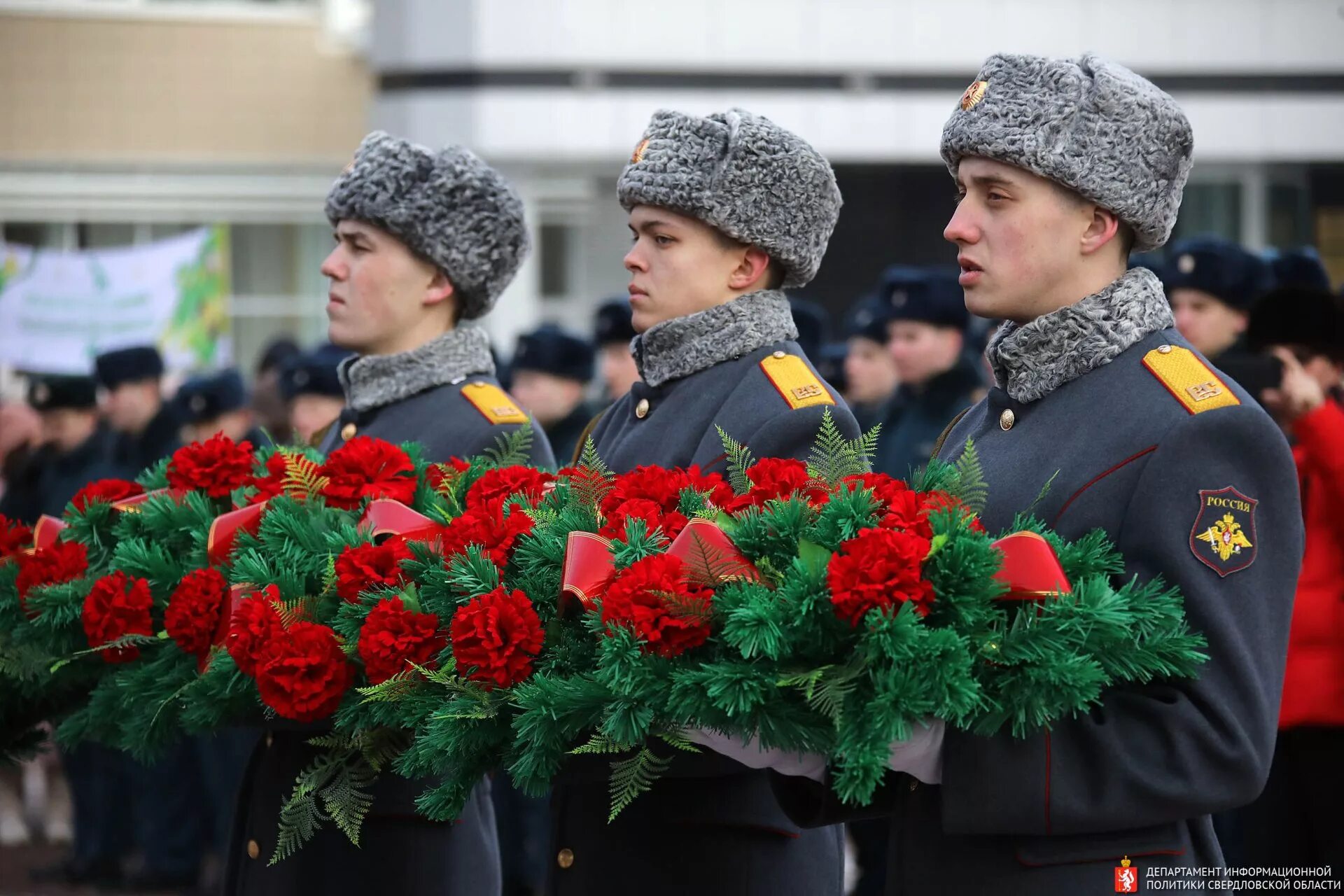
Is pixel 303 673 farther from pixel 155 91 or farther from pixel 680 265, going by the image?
pixel 155 91

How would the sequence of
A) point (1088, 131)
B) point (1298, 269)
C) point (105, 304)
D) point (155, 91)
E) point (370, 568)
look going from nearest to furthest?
point (1088, 131), point (370, 568), point (1298, 269), point (105, 304), point (155, 91)

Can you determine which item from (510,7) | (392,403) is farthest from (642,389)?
(510,7)

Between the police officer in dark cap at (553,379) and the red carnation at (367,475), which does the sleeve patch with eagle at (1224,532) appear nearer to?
the red carnation at (367,475)

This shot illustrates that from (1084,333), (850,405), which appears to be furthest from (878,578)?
(850,405)

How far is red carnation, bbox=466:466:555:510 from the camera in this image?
310 centimetres

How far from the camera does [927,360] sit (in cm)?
791

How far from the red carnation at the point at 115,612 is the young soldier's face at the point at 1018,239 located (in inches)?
62.2

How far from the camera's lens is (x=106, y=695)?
339cm

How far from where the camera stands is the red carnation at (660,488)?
2.83 meters

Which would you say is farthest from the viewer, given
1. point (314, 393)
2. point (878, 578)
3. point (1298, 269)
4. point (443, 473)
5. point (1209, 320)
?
point (314, 393)

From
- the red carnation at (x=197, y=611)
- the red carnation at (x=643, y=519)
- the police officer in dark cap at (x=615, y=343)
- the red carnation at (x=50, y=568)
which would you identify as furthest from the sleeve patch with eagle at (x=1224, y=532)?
the police officer in dark cap at (x=615, y=343)

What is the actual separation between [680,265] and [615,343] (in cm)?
477

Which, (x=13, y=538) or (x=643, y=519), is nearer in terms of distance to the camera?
(x=643, y=519)

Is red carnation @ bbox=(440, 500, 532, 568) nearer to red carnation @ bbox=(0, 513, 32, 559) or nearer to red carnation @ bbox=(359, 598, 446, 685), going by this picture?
red carnation @ bbox=(359, 598, 446, 685)
